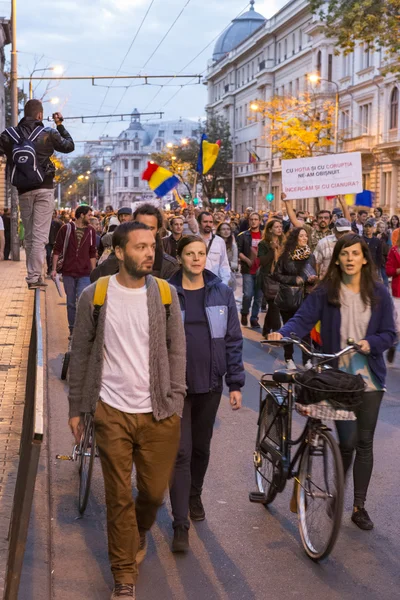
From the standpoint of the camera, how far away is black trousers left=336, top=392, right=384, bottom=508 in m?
6.02

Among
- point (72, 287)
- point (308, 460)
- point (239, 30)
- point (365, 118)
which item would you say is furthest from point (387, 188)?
point (239, 30)

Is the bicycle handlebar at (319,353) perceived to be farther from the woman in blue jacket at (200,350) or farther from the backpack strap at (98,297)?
the backpack strap at (98,297)

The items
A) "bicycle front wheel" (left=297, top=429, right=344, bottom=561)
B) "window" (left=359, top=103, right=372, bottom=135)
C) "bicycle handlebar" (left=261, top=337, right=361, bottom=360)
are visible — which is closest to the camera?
"bicycle front wheel" (left=297, top=429, right=344, bottom=561)

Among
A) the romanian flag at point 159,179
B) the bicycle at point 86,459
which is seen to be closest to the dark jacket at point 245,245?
the romanian flag at point 159,179

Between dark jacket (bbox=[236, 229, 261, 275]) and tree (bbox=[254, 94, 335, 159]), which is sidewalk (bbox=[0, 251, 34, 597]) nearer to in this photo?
dark jacket (bbox=[236, 229, 261, 275])

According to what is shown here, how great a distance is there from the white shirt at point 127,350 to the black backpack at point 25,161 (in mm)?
5440

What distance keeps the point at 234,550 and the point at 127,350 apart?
5.17ft

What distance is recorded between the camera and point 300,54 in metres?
75.2

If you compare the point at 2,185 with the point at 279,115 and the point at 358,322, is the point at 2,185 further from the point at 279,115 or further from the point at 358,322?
the point at 358,322

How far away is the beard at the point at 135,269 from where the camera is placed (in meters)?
4.83

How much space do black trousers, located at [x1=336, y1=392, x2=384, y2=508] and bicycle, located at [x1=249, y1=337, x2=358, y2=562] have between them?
0.28m

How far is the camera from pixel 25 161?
10.1 meters

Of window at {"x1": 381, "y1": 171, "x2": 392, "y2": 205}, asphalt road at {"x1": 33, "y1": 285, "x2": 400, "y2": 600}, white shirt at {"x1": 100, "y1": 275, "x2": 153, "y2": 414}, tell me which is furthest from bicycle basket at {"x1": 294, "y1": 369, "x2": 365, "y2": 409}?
window at {"x1": 381, "y1": 171, "x2": 392, "y2": 205}

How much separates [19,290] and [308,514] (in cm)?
1497
